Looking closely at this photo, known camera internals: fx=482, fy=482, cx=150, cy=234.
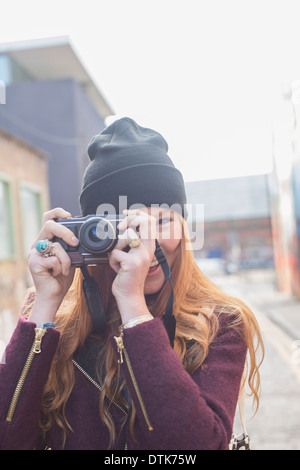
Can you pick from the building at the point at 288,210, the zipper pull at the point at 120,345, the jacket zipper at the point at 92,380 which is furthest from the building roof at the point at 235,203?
the zipper pull at the point at 120,345

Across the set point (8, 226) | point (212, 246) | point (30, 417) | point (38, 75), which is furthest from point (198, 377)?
point (212, 246)

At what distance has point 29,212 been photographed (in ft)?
40.9

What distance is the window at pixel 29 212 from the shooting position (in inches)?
459

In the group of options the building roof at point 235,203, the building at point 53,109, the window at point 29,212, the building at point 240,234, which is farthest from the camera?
the building at point 240,234

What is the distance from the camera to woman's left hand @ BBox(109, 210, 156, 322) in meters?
1.11

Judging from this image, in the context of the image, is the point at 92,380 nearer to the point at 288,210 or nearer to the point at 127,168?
the point at 127,168

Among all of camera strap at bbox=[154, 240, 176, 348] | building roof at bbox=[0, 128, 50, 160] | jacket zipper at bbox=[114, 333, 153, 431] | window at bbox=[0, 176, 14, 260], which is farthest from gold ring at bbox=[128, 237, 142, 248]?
building roof at bbox=[0, 128, 50, 160]

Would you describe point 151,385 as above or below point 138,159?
below

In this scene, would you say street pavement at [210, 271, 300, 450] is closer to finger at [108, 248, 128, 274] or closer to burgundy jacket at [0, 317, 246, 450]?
burgundy jacket at [0, 317, 246, 450]

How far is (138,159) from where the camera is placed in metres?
1.34

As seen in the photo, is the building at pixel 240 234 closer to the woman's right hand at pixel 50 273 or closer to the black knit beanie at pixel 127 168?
the black knit beanie at pixel 127 168
